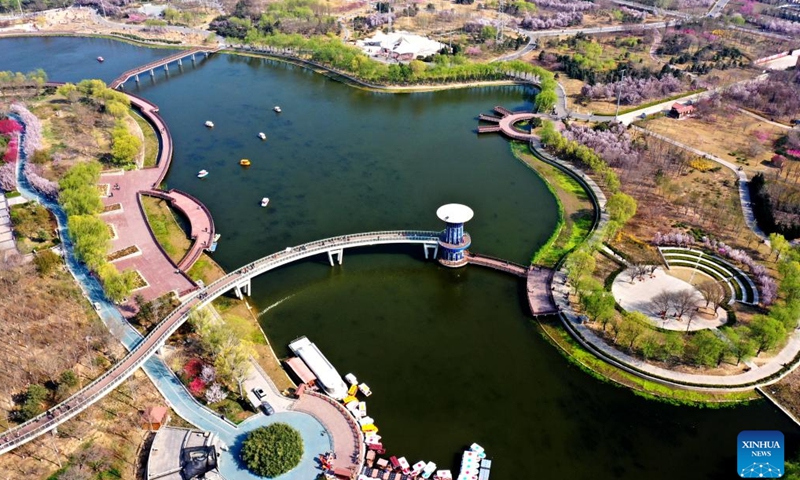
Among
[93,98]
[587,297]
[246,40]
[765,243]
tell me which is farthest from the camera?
[246,40]

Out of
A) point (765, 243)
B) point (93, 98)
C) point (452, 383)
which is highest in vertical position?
point (93, 98)

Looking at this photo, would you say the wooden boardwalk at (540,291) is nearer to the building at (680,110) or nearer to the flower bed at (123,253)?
the flower bed at (123,253)

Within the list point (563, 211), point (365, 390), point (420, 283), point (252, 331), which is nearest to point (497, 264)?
point (420, 283)

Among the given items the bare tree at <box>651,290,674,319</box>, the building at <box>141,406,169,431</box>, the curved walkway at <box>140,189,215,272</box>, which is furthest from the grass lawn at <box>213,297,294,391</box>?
the bare tree at <box>651,290,674,319</box>

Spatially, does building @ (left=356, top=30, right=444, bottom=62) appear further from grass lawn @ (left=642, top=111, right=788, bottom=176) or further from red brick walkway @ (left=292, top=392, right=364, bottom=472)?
red brick walkway @ (left=292, top=392, right=364, bottom=472)

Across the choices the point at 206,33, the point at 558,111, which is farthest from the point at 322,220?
the point at 206,33

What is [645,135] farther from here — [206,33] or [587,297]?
[206,33]
